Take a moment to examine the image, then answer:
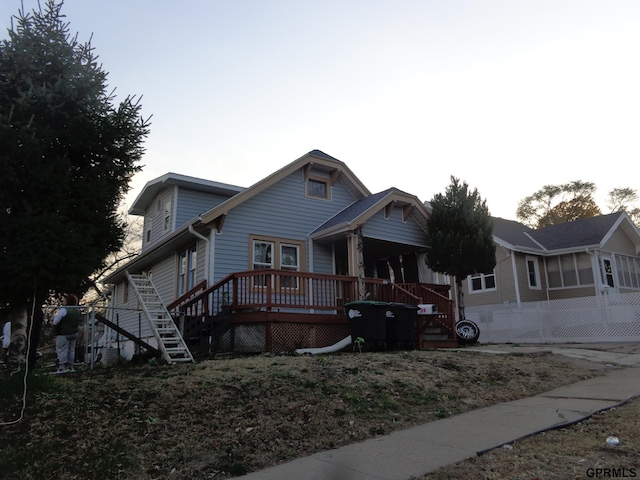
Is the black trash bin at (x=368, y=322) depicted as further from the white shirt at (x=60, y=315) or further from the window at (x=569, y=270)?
the window at (x=569, y=270)

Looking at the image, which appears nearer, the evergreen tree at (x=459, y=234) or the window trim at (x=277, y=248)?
the window trim at (x=277, y=248)

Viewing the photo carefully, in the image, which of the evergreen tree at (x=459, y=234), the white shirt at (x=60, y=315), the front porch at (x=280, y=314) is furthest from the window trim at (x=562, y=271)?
the white shirt at (x=60, y=315)

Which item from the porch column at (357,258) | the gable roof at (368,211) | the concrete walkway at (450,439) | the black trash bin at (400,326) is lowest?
the concrete walkway at (450,439)

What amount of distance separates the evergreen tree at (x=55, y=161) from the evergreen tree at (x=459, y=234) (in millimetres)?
11068

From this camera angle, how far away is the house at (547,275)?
18953mm

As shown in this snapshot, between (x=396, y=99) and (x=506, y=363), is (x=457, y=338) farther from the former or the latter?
(x=396, y=99)

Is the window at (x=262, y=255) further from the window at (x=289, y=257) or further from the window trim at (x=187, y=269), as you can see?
the window trim at (x=187, y=269)

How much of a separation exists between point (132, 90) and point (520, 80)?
10.0 m

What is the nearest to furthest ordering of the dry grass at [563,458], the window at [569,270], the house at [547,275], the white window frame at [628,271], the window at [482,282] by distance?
the dry grass at [563,458]
the house at [547,275]
the window at [569,270]
the window at [482,282]
the white window frame at [628,271]

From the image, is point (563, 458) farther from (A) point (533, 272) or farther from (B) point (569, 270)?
(B) point (569, 270)

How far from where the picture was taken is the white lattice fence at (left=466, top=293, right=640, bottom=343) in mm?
16656

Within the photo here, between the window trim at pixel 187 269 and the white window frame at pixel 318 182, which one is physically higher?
the white window frame at pixel 318 182

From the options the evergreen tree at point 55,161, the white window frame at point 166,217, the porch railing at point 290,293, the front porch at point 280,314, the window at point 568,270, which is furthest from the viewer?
the window at point 568,270

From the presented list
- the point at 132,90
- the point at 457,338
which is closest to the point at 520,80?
the point at 457,338
